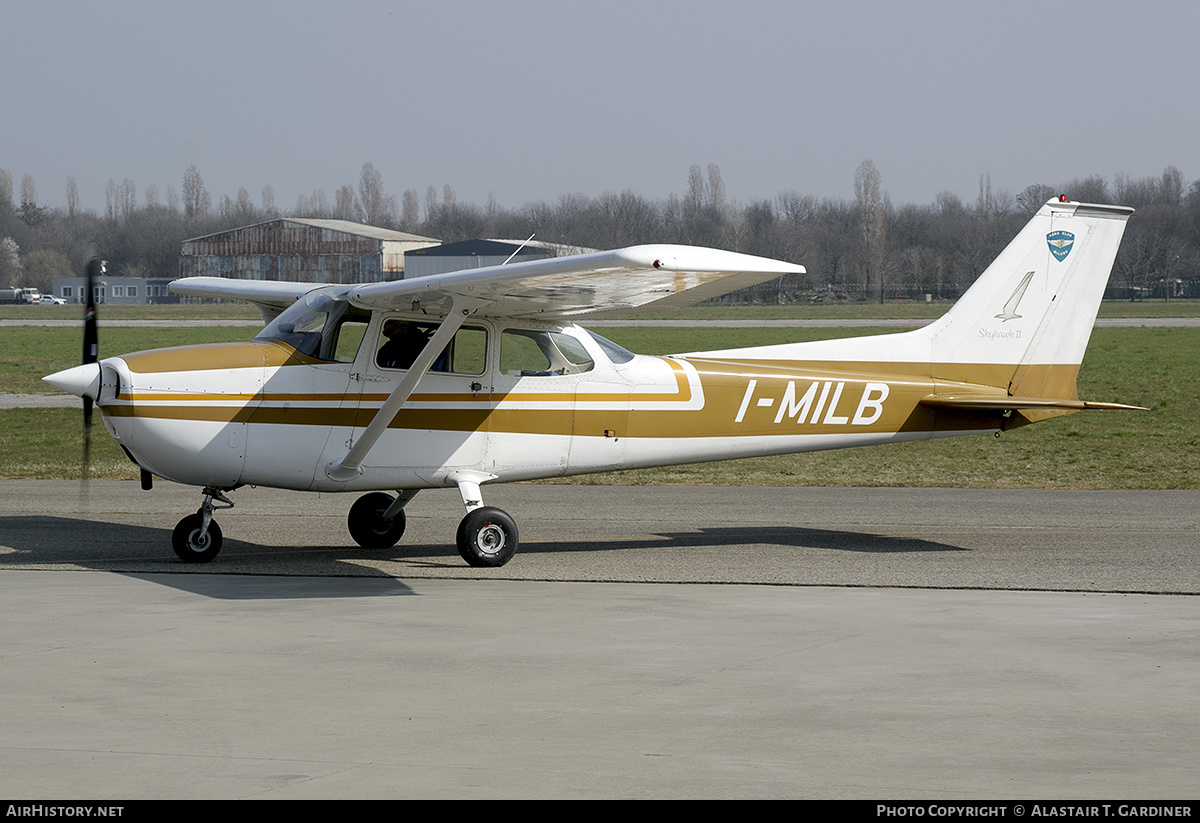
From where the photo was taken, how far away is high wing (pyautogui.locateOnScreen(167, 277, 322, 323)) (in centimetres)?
1226

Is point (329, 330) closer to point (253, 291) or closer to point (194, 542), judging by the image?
point (194, 542)

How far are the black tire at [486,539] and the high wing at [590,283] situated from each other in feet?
5.59

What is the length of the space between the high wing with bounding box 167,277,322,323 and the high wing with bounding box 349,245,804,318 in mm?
2270

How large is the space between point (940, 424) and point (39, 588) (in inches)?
303

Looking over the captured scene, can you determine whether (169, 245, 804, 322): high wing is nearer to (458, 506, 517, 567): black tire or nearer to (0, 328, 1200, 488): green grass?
(458, 506, 517, 567): black tire

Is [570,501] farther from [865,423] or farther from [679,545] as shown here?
[865,423]

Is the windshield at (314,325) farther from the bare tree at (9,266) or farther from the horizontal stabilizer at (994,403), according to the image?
the bare tree at (9,266)

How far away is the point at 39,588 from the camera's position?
29.6 feet

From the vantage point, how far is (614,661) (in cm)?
693

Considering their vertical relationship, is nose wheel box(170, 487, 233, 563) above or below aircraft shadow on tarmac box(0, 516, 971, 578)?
above

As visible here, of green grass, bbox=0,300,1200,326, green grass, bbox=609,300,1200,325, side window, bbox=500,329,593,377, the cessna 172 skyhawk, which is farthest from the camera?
green grass, bbox=0,300,1200,326

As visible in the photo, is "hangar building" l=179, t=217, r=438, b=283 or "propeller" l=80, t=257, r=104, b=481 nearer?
"propeller" l=80, t=257, r=104, b=481

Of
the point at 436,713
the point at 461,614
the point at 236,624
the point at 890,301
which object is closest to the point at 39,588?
the point at 236,624

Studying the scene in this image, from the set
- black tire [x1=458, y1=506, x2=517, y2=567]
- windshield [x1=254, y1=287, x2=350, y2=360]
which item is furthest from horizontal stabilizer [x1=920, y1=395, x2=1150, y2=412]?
windshield [x1=254, y1=287, x2=350, y2=360]
